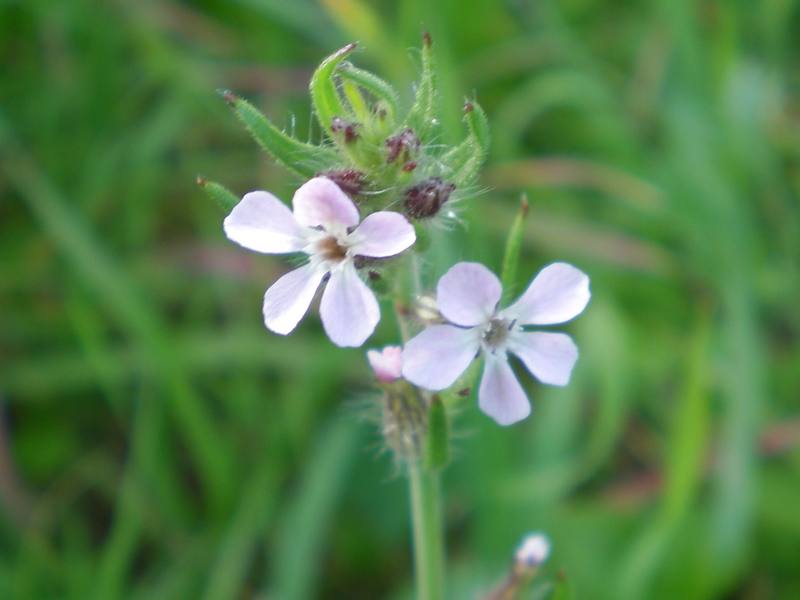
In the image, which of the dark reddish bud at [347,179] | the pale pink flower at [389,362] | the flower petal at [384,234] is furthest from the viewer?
the pale pink flower at [389,362]

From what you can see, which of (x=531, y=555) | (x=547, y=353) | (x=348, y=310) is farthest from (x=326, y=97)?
(x=531, y=555)

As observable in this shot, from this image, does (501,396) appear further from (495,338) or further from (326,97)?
(326,97)

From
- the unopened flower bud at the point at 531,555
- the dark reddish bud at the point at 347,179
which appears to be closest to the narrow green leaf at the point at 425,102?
the dark reddish bud at the point at 347,179

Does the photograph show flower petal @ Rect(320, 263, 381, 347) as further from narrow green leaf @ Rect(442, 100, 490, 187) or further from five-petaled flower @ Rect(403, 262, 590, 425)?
narrow green leaf @ Rect(442, 100, 490, 187)

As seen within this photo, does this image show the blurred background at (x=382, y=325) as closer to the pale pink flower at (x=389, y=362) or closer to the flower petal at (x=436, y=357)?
the pale pink flower at (x=389, y=362)

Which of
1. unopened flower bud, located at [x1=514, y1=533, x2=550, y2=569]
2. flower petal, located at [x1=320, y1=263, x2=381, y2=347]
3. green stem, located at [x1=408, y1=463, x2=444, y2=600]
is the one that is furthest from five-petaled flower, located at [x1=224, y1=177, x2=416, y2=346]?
unopened flower bud, located at [x1=514, y1=533, x2=550, y2=569]

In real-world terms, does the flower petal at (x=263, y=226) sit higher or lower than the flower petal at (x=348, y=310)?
higher

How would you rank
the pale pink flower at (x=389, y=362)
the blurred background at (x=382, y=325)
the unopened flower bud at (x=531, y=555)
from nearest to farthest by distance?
the pale pink flower at (x=389, y=362)
the unopened flower bud at (x=531, y=555)
the blurred background at (x=382, y=325)
